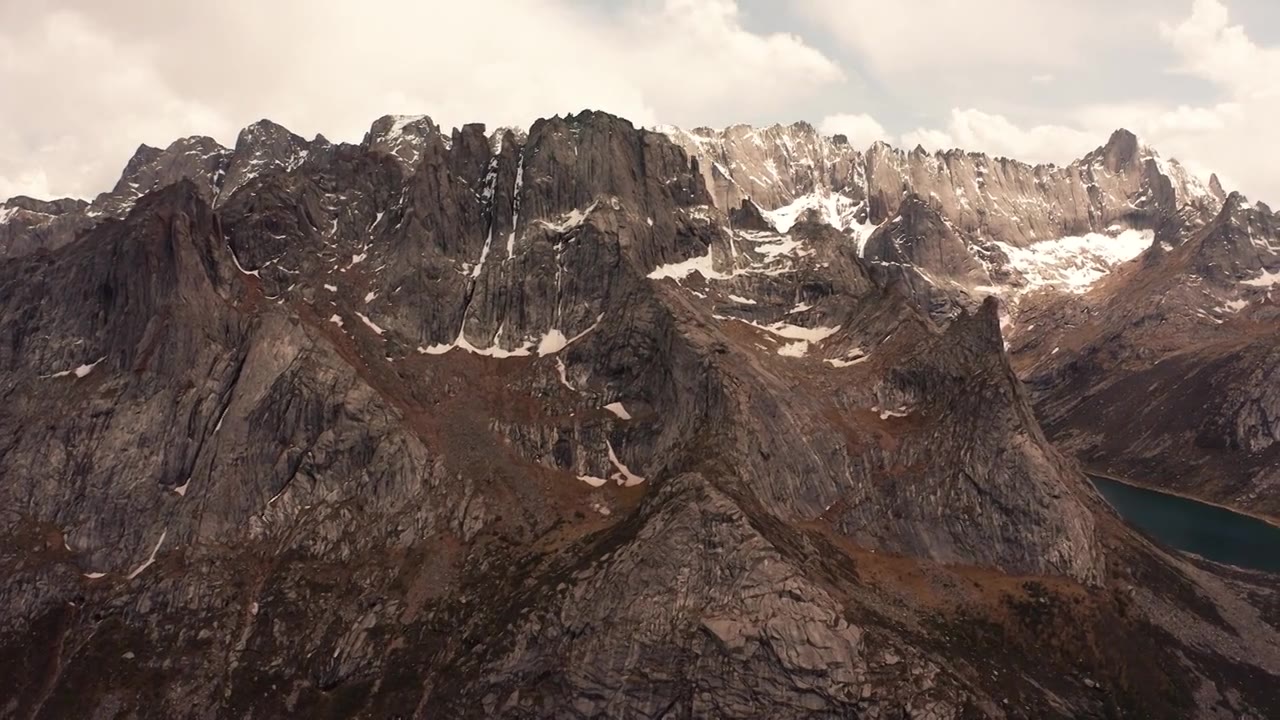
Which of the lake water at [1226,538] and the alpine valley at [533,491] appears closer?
the alpine valley at [533,491]

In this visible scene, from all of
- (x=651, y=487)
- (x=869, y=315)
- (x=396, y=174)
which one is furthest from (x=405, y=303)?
(x=869, y=315)

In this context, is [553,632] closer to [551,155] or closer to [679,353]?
[679,353]

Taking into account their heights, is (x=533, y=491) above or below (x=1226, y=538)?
above

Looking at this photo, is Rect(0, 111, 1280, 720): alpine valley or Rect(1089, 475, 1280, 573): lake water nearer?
Rect(0, 111, 1280, 720): alpine valley

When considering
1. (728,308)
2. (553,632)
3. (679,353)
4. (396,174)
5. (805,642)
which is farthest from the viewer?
(396,174)

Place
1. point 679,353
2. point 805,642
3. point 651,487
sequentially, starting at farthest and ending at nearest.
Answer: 1. point 679,353
2. point 651,487
3. point 805,642

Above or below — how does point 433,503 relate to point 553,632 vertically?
above

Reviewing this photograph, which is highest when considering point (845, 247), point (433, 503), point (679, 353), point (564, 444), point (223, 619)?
point (845, 247)

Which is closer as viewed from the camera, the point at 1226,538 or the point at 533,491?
the point at 533,491
